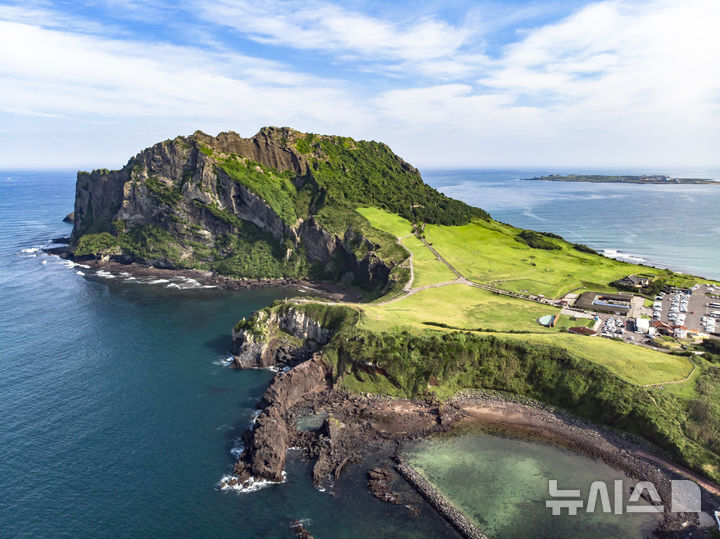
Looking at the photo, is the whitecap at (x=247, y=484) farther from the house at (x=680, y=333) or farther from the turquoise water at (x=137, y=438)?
the house at (x=680, y=333)

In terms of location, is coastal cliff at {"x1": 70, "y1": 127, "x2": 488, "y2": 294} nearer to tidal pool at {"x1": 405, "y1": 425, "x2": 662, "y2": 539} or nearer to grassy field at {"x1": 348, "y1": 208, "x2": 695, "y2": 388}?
grassy field at {"x1": 348, "y1": 208, "x2": 695, "y2": 388}

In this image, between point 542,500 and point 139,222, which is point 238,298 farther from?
point 542,500

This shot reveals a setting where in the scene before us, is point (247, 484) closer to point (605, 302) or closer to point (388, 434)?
point (388, 434)

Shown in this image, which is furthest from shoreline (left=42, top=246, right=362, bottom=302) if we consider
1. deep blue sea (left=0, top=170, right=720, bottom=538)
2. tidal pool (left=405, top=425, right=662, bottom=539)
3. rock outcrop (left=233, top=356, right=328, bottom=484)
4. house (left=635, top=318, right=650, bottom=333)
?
house (left=635, top=318, right=650, bottom=333)

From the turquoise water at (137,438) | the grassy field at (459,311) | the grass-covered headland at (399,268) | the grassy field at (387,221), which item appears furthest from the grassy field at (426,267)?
the turquoise water at (137,438)

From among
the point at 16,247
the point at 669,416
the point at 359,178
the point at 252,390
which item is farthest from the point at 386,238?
the point at 16,247

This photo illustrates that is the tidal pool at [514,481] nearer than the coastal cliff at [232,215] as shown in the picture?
Yes

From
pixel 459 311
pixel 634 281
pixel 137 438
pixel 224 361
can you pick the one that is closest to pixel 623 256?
pixel 634 281
